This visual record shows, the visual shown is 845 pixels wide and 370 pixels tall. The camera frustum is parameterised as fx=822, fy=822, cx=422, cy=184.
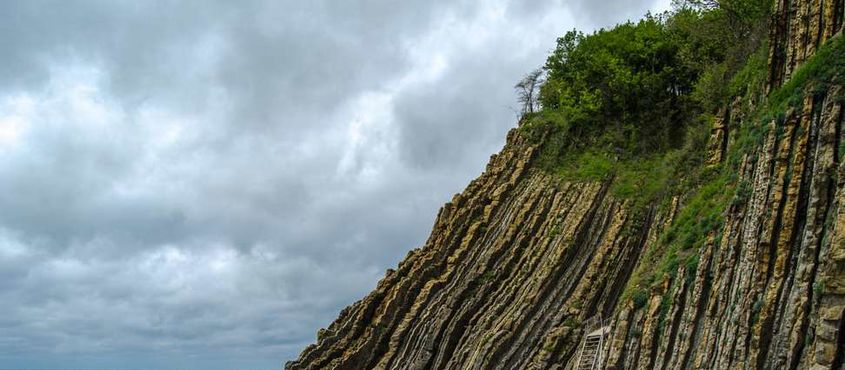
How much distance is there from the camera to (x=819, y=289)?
16.8m

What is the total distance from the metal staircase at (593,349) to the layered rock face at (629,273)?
0.59 meters

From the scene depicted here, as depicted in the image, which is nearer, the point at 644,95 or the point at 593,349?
the point at 593,349

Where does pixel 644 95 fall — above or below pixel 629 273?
above

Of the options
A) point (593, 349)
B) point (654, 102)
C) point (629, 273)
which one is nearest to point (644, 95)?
point (654, 102)

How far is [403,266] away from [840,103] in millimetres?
23202

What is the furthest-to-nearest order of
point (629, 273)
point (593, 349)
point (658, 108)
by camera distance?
point (658, 108) < point (629, 273) < point (593, 349)

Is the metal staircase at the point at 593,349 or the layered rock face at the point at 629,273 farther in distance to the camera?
the metal staircase at the point at 593,349

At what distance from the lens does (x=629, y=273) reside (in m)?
32.5

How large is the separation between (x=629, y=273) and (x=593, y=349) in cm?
491

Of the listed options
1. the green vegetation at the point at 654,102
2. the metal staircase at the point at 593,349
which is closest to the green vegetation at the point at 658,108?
the green vegetation at the point at 654,102

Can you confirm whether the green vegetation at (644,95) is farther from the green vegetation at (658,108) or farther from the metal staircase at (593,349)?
the metal staircase at (593,349)

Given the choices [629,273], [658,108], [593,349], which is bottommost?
[593,349]

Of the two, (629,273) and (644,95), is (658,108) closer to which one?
(644,95)

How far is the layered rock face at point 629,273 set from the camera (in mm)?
18234
